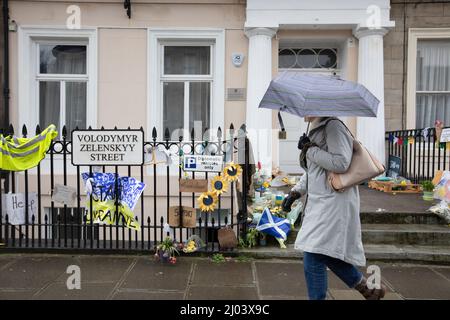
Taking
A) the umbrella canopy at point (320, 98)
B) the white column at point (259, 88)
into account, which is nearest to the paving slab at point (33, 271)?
the umbrella canopy at point (320, 98)

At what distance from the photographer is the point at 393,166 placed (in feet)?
26.6

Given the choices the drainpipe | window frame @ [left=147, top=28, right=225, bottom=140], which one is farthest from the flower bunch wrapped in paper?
the drainpipe

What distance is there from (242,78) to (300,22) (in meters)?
1.60

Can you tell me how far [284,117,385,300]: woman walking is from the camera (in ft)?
9.68

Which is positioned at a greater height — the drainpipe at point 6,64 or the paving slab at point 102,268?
the drainpipe at point 6,64

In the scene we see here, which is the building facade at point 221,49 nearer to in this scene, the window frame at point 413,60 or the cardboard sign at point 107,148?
the window frame at point 413,60

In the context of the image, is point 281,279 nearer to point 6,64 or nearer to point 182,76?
point 182,76

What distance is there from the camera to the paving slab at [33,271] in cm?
414

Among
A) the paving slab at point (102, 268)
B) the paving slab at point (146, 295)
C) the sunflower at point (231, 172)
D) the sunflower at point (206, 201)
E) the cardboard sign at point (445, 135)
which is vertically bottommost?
the paving slab at point (146, 295)

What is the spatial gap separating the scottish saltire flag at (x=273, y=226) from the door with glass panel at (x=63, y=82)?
209 inches

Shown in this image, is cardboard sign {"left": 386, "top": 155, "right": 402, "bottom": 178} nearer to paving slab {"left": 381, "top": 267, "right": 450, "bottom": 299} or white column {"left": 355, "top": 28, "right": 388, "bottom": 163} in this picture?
white column {"left": 355, "top": 28, "right": 388, "bottom": 163}

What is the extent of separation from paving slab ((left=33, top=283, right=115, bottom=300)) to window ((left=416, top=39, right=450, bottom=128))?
761 cm

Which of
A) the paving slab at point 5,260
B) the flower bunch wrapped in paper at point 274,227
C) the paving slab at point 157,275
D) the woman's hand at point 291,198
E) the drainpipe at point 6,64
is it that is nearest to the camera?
the woman's hand at point 291,198

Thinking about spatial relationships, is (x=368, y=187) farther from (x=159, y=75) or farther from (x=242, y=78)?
(x=159, y=75)
